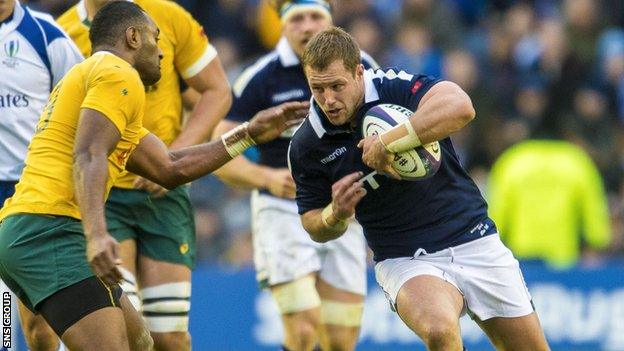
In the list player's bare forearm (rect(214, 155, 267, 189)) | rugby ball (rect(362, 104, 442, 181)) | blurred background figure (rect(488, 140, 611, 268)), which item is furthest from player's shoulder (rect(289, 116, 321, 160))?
blurred background figure (rect(488, 140, 611, 268))

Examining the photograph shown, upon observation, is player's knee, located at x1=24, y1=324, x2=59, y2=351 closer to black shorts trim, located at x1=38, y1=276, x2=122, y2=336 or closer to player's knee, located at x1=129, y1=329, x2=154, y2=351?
player's knee, located at x1=129, y1=329, x2=154, y2=351

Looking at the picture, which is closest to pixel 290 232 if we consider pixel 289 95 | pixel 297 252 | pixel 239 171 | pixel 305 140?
pixel 297 252

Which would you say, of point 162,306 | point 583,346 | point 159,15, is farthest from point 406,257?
point 583,346

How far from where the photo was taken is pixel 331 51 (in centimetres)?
690

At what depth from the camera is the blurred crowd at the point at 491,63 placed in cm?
1455

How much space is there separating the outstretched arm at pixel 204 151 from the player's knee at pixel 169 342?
131 centimetres

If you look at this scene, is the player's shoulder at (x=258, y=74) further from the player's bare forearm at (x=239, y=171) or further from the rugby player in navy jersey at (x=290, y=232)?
the player's bare forearm at (x=239, y=171)

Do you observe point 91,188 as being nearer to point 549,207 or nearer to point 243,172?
point 243,172

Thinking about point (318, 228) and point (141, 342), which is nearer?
point (141, 342)

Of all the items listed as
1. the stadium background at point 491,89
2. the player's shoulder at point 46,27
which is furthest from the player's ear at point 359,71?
the stadium background at point 491,89

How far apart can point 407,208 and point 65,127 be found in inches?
77.2

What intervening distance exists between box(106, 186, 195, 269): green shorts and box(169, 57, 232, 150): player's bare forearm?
39 cm

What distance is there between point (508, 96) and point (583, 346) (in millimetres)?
4000

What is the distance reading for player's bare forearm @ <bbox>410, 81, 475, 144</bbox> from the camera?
21.9ft
